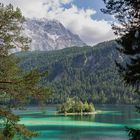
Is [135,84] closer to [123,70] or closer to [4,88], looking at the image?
[123,70]

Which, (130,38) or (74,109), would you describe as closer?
(130,38)

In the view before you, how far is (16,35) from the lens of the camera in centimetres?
1919

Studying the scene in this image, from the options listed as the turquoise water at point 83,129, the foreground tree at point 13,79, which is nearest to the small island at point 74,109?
the turquoise water at point 83,129

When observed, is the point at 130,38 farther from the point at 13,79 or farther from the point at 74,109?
the point at 74,109

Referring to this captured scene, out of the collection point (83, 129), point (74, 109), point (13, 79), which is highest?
point (74, 109)

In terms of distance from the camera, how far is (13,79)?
18.8 m

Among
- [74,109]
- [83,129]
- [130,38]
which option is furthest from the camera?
[74,109]

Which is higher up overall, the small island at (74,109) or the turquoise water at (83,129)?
the small island at (74,109)

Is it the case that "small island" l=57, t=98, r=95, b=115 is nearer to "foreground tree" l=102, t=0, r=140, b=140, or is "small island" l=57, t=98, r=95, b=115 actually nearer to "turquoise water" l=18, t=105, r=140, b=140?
"turquoise water" l=18, t=105, r=140, b=140

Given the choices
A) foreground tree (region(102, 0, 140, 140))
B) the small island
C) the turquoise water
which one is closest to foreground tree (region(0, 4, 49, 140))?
foreground tree (region(102, 0, 140, 140))

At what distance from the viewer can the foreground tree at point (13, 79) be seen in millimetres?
18625

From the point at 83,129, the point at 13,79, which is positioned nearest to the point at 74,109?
the point at 83,129

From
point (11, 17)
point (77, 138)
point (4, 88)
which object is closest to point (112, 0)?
point (11, 17)

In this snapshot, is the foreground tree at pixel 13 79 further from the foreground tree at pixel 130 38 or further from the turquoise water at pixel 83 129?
the turquoise water at pixel 83 129
